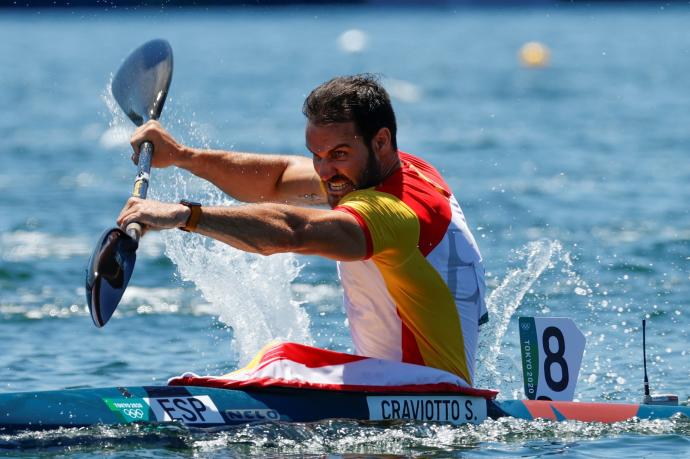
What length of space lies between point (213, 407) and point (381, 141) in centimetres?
125

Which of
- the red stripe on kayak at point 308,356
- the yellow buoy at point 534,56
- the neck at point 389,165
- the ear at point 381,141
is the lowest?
the red stripe on kayak at point 308,356

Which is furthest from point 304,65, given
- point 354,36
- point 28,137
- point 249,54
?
point 28,137

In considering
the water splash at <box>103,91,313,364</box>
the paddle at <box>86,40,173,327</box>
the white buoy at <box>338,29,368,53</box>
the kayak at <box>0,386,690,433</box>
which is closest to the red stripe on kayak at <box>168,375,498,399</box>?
the kayak at <box>0,386,690,433</box>

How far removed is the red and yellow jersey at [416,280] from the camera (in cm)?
488

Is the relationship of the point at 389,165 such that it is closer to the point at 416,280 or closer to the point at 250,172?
the point at 416,280

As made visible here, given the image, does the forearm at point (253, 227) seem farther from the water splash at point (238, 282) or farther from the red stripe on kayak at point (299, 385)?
the water splash at point (238, 282)

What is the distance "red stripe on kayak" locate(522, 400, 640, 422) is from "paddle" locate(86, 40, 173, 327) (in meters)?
1.88

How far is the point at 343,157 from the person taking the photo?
4.98 m

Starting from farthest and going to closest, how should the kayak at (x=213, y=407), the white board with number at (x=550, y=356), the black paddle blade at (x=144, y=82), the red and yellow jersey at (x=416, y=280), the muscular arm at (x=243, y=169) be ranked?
1. the black paddle blade at (x=144, y=82)
2. the muscular arm at (x=243, y=169)
3. the white board with number at (x=550, y=356)
4. the kayak at (x=213, y=407)
5. the red and yellow jersey at (x=416, y=280)

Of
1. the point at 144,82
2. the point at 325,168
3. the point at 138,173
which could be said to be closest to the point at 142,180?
the point at 138,173

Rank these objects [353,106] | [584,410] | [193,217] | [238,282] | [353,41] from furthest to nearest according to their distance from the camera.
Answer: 1. [353,41]
2. [238,282]
3. [584,410]
4. [353,106]
5. [193,217]

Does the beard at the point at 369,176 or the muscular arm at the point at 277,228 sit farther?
the beard at the point at 369,176

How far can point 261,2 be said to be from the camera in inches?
2309

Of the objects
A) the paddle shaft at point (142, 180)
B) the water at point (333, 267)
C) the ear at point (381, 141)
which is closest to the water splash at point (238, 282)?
the water at point (333, 267)
